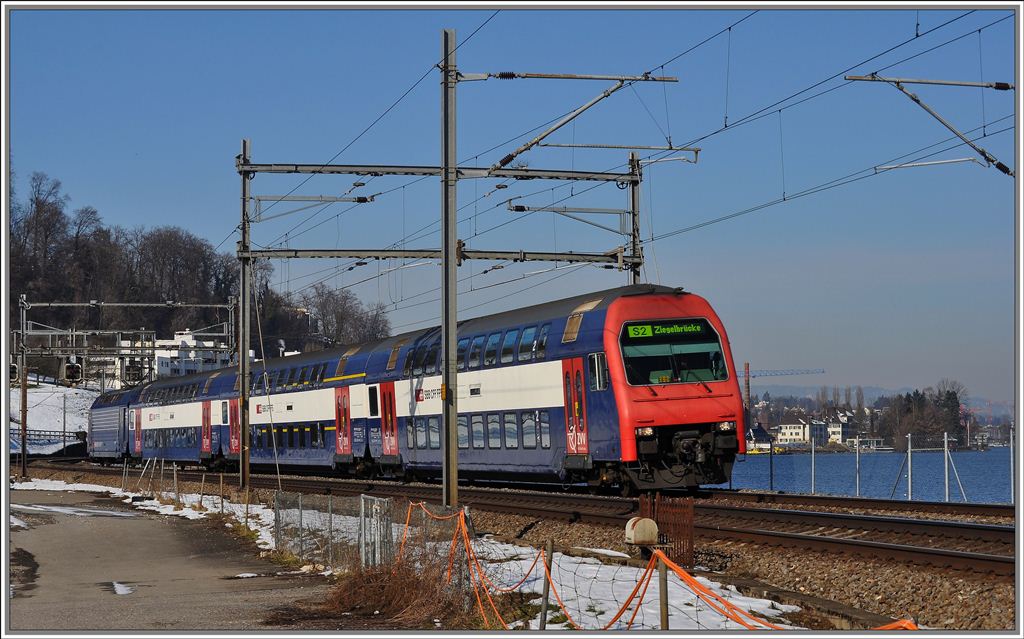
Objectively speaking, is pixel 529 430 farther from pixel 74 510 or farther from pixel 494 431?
pixel 74 510

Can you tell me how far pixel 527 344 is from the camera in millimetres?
28562

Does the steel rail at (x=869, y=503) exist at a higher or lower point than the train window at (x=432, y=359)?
lower

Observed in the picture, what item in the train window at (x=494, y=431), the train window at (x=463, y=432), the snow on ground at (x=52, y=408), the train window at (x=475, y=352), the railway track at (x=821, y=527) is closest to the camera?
the railway track at (x=821, y=527)

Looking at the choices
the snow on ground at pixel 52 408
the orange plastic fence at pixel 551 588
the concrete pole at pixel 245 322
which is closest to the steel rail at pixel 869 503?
the orange plastic fence at pixel 551 588

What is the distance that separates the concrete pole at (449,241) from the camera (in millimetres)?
21016

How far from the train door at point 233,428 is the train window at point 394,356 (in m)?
16.1

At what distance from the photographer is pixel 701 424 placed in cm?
2488

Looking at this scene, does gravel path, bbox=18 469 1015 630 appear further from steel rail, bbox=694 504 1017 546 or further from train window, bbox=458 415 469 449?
train window, bbox=458 415 469 449

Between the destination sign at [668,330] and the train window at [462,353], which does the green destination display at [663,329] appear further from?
the train window at [462,353]

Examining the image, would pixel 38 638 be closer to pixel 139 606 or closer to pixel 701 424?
pixel 139 606

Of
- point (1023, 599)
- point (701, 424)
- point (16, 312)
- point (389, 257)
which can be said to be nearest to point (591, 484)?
point (701, 424)

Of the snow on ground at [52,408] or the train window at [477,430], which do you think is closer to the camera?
the train window at [477,430]

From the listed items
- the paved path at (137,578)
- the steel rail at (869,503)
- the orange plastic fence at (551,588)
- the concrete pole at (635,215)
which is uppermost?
the concrete pole at (635,215)

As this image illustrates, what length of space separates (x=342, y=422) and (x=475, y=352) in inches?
438
